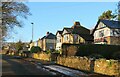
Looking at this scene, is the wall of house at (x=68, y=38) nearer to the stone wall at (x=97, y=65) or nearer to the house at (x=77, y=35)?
the house at (x=77, y=35)

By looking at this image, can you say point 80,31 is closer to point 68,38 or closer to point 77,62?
point 68,38

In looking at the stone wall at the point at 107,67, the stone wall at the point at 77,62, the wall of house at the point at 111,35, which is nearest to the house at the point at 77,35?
Result: the wall of house at the point at 111,35

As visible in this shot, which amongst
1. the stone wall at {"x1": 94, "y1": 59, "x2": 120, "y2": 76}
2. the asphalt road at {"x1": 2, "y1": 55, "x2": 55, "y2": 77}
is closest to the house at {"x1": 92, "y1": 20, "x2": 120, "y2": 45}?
the asphalt road at {"x1": 2, "y1": 55, "x2": 55, "y2": 77}

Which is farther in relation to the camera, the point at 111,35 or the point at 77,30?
the point at 77,30

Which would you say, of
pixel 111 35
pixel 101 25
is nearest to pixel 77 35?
pixel 101 25

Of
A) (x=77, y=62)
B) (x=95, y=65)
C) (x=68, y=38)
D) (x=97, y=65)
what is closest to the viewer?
(x=97, y=65)

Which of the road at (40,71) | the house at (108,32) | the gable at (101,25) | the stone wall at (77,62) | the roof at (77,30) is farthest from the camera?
the roof at (77,30)

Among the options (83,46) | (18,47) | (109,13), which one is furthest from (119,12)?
(18,47)

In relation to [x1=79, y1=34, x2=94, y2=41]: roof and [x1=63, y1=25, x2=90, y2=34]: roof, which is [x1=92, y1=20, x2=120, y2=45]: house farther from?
[x1=63, y1=25, x2=90, y2=34]: roof

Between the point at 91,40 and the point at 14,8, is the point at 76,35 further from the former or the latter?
the point at 14,8

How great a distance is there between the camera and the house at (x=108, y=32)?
217 feet

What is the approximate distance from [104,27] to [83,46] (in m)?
23.9

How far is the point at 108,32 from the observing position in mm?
67000

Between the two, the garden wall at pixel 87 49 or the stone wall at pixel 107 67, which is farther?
the garden wall at pixel 87 49
